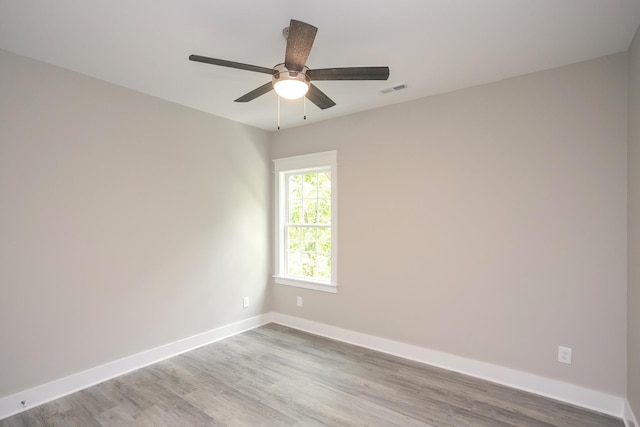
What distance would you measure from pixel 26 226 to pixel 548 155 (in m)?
4.18

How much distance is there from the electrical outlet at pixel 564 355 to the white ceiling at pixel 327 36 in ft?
7.44

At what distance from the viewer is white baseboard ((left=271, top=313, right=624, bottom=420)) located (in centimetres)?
238

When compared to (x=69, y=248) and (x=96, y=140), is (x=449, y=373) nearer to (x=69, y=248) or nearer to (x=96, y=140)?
(x=69, y=248)

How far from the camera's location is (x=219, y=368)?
3066 millimetres

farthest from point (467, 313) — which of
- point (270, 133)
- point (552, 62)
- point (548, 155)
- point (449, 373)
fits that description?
point (270, 133)

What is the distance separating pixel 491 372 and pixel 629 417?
88cm

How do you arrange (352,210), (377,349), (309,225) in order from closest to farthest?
(377,349) → (352,210) → (309,225)

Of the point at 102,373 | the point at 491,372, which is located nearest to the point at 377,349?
the point at 491,372

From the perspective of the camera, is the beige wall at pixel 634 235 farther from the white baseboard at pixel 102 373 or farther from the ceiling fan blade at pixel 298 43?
the white baseboard at pixel 102 373

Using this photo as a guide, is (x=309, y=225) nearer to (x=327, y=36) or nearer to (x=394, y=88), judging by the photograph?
(x=394, y=88)

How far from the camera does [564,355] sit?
2521mm

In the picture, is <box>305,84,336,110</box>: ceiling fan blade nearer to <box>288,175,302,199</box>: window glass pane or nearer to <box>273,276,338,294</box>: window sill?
<box>288,175,302,199</box>: window glass pane

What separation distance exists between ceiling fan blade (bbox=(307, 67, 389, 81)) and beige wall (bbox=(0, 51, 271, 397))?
2.08m

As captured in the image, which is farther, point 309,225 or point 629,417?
point 309,225
